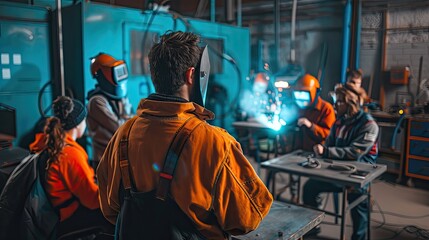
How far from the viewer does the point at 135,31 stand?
3.48m

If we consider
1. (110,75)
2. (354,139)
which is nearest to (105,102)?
(110,75)

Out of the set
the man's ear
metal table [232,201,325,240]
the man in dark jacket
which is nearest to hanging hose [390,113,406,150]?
the man in dark jacket

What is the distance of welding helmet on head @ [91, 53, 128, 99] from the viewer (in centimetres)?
273

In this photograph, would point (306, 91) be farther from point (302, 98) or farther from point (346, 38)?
point (346, 38)

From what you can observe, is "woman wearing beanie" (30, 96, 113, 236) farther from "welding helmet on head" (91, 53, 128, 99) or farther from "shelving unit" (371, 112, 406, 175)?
"shelving unit" (371, 112, 406, 175)

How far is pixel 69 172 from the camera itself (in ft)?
5.96

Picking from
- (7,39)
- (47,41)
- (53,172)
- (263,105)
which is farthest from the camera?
(263,105)

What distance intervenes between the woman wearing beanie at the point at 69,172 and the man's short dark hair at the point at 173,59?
93 cm

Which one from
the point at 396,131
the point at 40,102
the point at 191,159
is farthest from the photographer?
the point at 396,131

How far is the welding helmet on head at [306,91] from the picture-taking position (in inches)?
123

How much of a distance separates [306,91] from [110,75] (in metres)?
1.54

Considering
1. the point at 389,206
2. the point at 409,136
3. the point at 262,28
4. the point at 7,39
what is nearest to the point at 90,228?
the point at 7,39

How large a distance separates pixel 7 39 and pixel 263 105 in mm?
2415

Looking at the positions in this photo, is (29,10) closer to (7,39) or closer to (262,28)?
(7,39)
